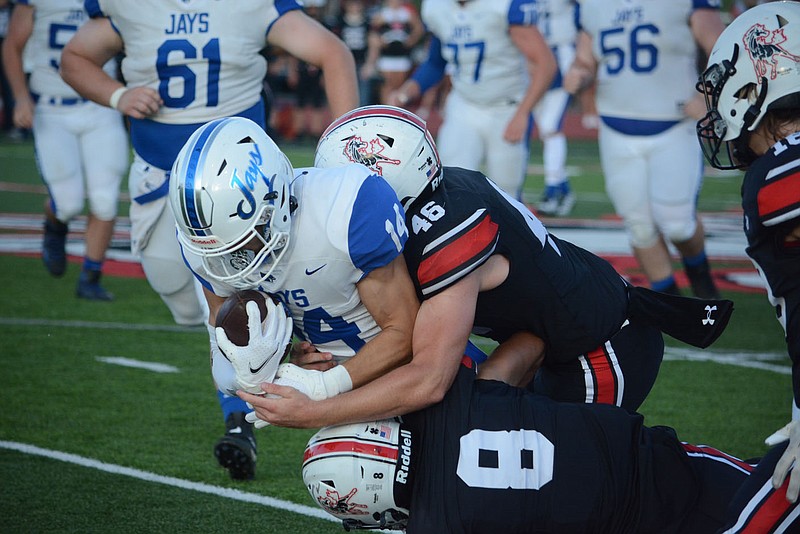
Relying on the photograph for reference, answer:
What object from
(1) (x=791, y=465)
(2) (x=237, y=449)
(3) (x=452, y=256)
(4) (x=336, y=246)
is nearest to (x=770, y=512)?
(1) (x=791, y=465)

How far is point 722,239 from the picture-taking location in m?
9.48

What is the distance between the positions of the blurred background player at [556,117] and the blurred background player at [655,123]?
3063 millimetres

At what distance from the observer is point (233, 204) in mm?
2693

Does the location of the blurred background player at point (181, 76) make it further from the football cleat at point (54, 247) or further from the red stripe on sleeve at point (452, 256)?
the football cleat at point (54, 247)

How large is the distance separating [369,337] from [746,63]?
121cm

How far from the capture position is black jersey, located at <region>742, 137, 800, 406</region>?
2.34m

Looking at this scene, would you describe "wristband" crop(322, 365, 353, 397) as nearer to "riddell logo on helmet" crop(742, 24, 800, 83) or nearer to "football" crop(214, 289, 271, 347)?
"football" crop(214, 289, 271, 347)

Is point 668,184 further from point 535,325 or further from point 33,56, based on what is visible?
point 33,56

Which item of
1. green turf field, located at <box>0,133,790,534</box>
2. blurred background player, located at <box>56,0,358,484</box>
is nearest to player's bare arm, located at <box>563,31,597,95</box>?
green turf field, located at <box>0,133,790,534</box>

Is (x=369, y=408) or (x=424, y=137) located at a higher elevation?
(x=424, y=137)

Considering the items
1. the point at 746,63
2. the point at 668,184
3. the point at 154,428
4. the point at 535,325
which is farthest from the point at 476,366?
the point at 668,184

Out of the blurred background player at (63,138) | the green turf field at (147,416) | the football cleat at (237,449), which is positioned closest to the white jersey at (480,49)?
the green turf field at (147,416)

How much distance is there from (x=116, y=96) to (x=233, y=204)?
2.18 meters

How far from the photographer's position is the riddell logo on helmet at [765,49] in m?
2.65
